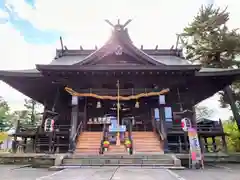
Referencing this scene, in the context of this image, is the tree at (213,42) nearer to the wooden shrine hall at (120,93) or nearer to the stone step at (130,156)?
the wooden shrine hall at (120,93)

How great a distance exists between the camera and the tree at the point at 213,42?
18828 mm

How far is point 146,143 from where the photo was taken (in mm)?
10898

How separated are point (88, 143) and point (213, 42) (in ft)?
51.0

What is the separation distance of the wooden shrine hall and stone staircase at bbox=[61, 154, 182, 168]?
876mm

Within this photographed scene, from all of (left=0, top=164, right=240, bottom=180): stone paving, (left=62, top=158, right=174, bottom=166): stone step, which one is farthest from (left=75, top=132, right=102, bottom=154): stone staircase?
(left=0, top=164, right=240, bottom=180): stone paving

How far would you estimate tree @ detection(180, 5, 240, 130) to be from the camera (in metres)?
18.8

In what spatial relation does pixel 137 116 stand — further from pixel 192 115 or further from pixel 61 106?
pixel 61 106

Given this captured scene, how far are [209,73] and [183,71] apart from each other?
1.94m

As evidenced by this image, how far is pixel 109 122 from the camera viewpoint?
14711 mm

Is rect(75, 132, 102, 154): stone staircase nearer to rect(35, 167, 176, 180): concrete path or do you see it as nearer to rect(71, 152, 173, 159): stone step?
rect(71, 152, 173, 159): stone step

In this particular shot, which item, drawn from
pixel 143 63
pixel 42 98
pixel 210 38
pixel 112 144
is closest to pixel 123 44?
pixel 143 63

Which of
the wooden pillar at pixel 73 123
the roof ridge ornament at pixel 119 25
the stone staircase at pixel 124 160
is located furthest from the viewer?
the roof ridge ornament at pixel 119 25

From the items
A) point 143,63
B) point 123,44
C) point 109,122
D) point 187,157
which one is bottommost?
point 187,157

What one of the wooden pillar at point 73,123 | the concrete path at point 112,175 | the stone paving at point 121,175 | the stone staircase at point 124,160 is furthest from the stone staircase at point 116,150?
the concrete path at point 112,175
